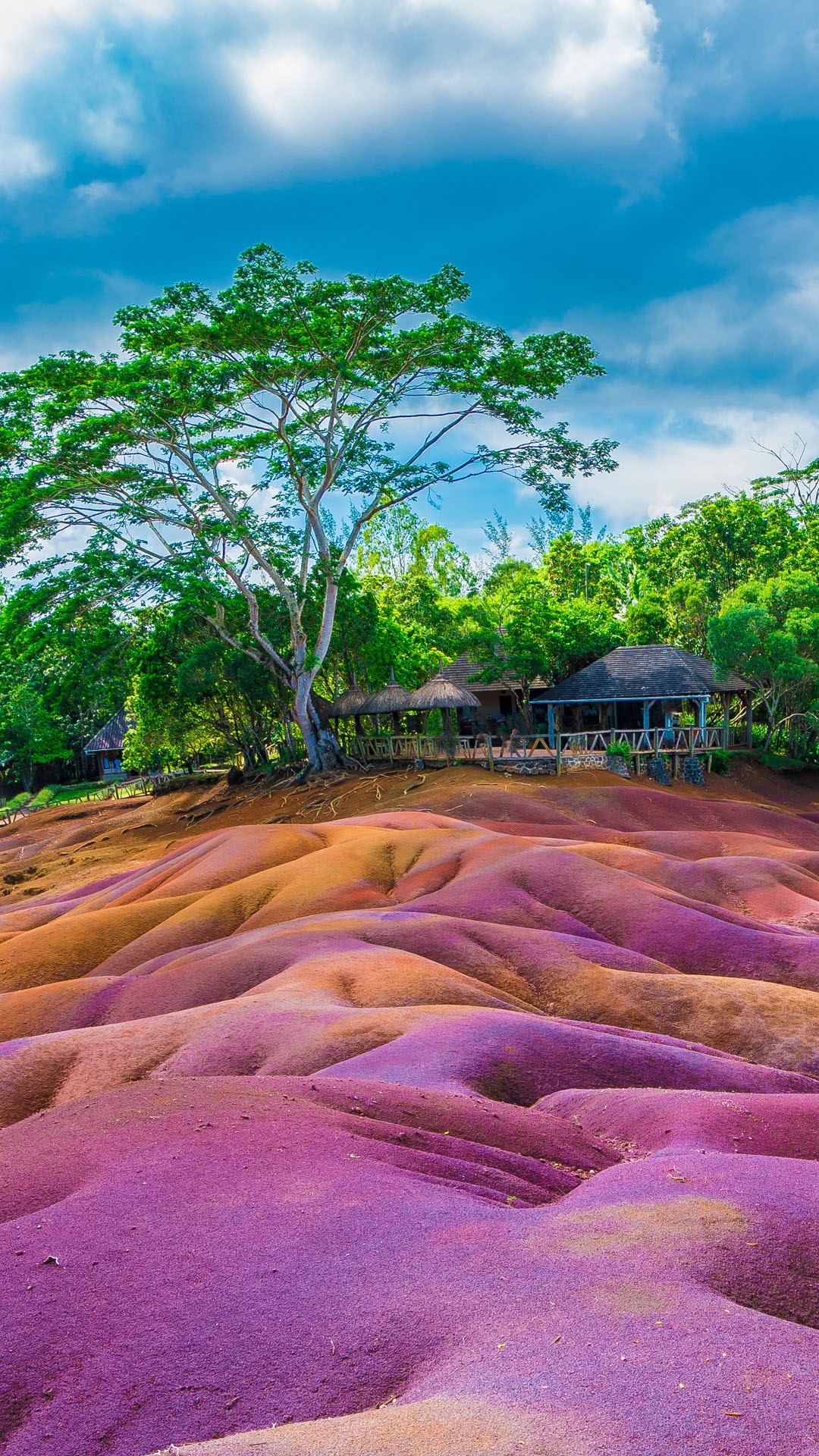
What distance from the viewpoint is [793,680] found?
40406mm

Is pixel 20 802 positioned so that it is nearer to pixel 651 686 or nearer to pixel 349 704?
pixel 349 704

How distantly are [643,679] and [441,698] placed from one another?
8.92 meters

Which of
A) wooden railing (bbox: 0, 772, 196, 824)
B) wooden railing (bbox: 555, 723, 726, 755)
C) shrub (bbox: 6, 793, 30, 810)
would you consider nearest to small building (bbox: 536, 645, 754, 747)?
wooden railing (bbox: 555, 723, 726, 755)

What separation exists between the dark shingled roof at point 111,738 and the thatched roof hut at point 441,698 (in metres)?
30.3

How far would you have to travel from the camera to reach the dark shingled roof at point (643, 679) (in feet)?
131

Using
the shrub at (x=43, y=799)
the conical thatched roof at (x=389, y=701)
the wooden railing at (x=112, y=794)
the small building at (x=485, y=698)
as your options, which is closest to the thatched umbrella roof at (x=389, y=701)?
the conical thatched roof at (x=389, y=701)

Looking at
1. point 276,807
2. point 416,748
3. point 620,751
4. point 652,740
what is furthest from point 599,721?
point 276,807

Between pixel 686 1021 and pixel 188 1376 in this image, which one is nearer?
pixel 188 1376

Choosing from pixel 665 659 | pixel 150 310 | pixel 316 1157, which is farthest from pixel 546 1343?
pixel 665 659

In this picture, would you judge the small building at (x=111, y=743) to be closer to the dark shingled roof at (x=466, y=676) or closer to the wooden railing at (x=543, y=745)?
the dark shingled roof at (x=466, y=676)

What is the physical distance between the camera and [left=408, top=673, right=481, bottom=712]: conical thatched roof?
124ft

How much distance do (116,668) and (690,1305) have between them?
3309cm

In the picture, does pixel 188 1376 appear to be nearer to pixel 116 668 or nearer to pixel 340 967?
pixel 340 967

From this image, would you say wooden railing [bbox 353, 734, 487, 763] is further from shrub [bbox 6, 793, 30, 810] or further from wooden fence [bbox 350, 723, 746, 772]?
shrub [bbox 6, 793, 30, 810]
